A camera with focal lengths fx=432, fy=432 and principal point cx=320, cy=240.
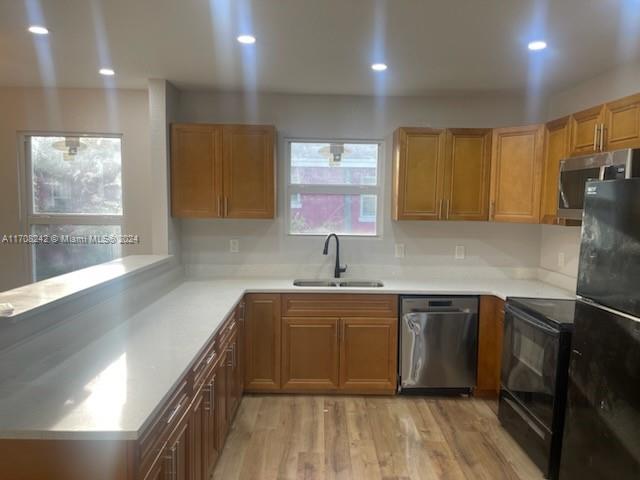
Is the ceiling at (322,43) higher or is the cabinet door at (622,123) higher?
the ceiling at (322,43)

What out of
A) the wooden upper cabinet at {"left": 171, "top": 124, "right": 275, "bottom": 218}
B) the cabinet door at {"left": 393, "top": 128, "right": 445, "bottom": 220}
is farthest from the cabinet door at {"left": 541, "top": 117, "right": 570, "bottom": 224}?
the wooden upper cabinet at {"left": 171, "top": 124, "right": 275, "bottom": 218}

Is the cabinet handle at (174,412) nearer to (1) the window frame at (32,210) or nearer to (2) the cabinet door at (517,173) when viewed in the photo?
(1) the window frame at (32,210)

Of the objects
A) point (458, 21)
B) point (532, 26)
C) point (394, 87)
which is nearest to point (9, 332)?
point (458, 21)

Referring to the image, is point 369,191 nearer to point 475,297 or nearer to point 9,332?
point 475,297

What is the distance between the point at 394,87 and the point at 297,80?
810 millimetres

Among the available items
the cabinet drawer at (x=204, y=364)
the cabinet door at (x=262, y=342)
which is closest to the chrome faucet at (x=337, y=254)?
the cabinet door at (x=262, y=342)

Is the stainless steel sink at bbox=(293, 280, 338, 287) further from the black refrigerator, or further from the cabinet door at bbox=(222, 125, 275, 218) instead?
the black refrigerator

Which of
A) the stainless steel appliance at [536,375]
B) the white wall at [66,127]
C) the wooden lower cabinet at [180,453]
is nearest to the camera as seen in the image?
the wooden lower cabinet at [180,453]

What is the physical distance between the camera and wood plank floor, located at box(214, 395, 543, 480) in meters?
2.57

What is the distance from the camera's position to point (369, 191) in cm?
402

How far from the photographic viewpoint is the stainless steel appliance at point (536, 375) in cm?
243

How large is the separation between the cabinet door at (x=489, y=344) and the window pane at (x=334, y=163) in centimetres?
147

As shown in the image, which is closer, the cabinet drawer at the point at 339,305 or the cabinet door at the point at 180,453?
the cabinet door at the point at 180,453

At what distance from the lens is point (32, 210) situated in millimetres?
3945
